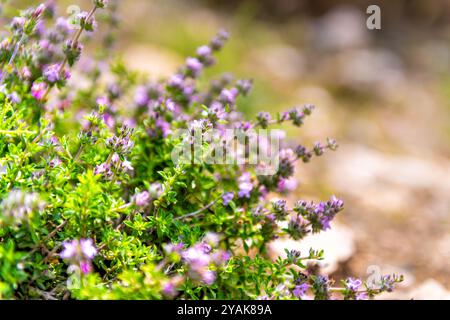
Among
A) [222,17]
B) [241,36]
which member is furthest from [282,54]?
[222,17]

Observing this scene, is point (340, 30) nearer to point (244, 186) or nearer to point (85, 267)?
point (244, 186)

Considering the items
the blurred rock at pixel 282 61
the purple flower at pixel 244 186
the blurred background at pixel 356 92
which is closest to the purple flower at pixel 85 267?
the purple flower at pixel 244 186

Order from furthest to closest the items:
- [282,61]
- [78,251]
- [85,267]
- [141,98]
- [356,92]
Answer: [282,61] < [356,92] < [141,98] < [85,267] < [78,251]

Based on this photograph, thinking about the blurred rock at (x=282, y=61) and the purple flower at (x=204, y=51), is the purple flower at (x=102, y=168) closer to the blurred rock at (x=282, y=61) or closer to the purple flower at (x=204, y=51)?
the purple flower at (x=204, y=51)

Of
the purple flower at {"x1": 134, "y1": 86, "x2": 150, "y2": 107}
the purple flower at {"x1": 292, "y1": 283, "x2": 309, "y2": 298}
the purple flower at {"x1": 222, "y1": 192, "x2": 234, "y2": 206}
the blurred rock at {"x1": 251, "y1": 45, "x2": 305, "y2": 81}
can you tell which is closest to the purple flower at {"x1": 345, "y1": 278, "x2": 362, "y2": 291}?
the purple flower at {"x1": 292, "y1": 283, "x2": 309, "y2": 298}

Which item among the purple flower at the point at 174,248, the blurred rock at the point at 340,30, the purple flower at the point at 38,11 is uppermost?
the blurred rock at the point at 340,30

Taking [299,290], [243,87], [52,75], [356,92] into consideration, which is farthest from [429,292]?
[356,92]
